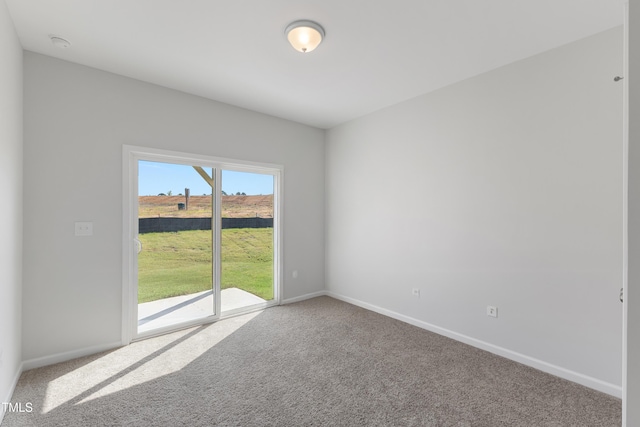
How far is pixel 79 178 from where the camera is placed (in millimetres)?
2637

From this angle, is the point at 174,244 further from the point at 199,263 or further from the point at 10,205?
the point at 10,205

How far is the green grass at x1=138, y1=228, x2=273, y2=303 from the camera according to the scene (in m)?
3.13

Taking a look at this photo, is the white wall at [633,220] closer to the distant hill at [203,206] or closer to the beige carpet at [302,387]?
the beige carpet at [302,387]

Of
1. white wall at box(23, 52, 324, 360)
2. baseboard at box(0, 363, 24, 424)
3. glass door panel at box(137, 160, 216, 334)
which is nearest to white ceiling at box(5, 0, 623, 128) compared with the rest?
white wall at box(23, 52, 324, 360)

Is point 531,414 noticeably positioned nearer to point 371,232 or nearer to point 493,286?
point 493,286

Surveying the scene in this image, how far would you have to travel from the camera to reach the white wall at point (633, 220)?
83cm

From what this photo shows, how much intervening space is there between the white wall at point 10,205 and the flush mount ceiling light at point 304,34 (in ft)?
6.12

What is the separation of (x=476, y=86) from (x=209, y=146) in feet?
10.1

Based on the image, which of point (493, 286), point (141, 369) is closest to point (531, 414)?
point (493, 286)

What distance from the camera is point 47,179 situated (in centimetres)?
249

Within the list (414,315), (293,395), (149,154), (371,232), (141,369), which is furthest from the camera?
(371,232)

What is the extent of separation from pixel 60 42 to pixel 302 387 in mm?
3429

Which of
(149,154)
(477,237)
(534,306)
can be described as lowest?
(534,306)

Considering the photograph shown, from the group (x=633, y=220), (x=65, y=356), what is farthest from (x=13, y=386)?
(x=633, y=220)
